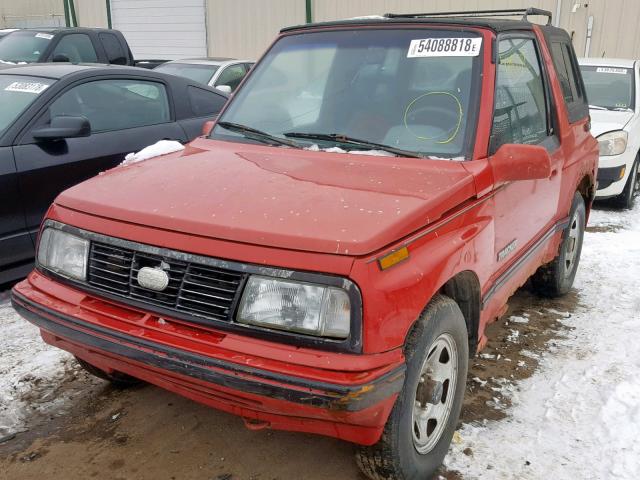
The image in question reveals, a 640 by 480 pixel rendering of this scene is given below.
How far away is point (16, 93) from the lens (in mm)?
4617

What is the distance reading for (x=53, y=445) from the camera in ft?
9.10

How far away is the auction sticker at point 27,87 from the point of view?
15.0 feet

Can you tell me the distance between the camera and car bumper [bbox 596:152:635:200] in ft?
22.6

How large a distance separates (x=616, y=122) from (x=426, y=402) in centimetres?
590

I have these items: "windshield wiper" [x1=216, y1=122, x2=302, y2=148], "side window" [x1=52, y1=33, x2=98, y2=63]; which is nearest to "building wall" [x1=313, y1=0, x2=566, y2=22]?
"side window" [x1=52, y1=33, x2=98, y2=63]

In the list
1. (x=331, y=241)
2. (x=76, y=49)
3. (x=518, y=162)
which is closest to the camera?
(x=331, y=241)

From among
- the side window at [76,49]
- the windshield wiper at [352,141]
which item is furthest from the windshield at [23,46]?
the windshield wiper at [352,141]

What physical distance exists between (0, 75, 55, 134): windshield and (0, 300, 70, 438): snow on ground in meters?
1.47

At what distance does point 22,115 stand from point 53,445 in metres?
2.58

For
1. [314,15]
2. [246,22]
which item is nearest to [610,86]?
[314,15]

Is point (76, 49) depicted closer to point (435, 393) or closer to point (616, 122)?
point (616, 122)

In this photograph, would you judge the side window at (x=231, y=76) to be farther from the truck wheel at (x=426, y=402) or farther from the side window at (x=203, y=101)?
the truck wheel at (x=426, y=402)

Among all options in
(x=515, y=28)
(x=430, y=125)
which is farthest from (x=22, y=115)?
(x=515, y=28)

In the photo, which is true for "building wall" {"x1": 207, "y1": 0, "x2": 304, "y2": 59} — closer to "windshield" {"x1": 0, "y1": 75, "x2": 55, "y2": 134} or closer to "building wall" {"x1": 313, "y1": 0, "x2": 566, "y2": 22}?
"building wall" {"x1": 313, "y1": 0, "x2": 566, "y2": 22}
